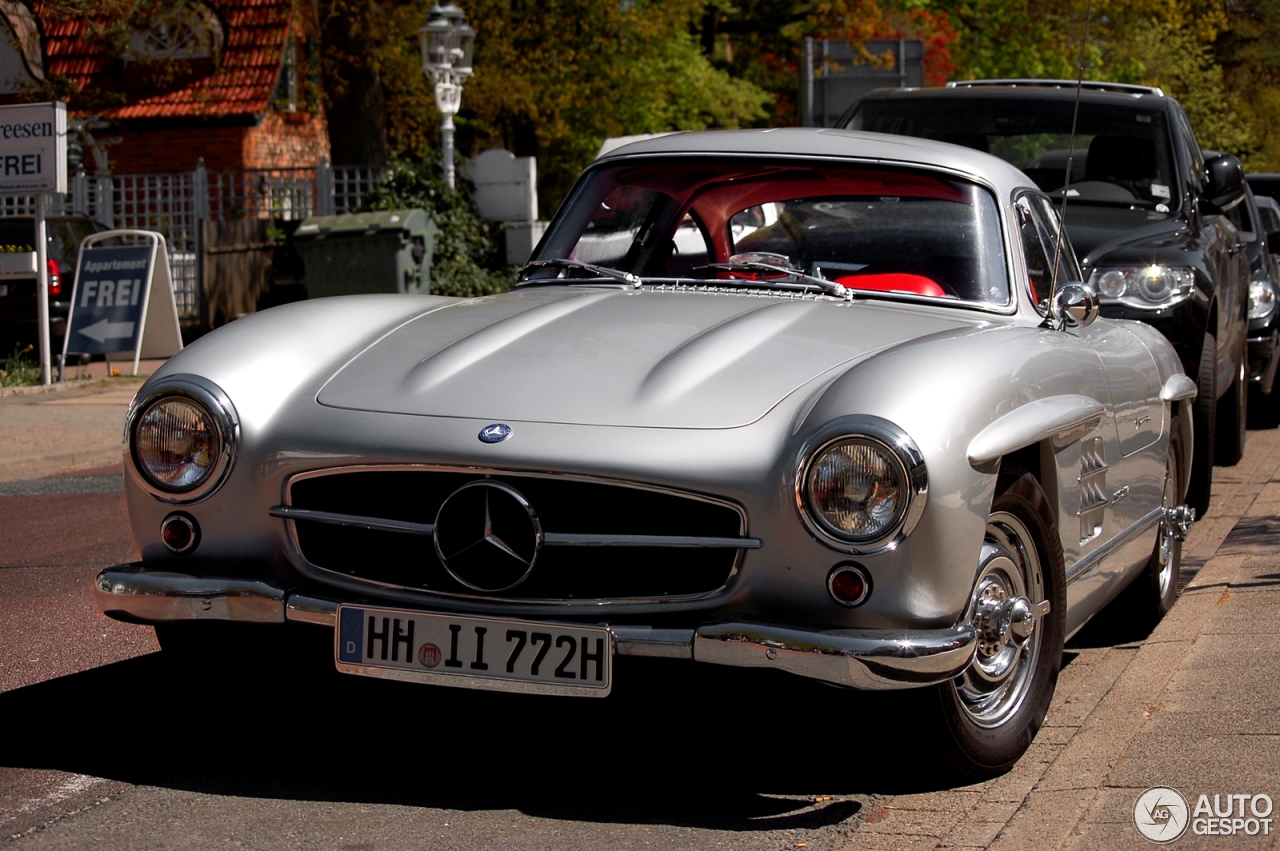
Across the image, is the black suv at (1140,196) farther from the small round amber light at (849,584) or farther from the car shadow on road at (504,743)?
the small round amber light at (849,584)

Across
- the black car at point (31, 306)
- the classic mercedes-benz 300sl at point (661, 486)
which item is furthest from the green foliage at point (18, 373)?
the classic mercedes-benz 300sl at point (661, 486)

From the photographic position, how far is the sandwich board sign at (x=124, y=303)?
575 inches

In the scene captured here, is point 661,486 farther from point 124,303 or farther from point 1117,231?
point 124,303

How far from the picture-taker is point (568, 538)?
141 inches

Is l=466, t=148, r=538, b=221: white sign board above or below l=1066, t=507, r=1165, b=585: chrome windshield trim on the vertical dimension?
above

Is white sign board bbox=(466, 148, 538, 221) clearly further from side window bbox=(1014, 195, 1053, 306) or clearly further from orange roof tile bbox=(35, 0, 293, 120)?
side window bbox=(1014, 195, 1053, 306)

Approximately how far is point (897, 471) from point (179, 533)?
170 cm

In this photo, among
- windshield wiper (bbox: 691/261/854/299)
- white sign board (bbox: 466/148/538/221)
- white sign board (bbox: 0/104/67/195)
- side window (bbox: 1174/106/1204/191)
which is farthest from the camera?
white sign board (bbox: 466/148/538/221)

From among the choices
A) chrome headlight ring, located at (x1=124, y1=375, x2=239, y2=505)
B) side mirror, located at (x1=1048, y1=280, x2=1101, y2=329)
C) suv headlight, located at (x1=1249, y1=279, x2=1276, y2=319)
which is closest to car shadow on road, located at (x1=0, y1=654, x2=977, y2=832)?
chrome headlight ring, located at (x1=124, y1=375, x2=239, y2=505)

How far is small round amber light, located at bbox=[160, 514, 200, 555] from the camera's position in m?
3.91

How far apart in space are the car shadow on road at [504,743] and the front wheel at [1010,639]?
15 centimetres

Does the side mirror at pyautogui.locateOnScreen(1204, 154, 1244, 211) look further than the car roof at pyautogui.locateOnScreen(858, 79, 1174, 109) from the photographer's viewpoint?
No

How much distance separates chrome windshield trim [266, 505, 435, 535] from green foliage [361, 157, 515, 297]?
1592 centimetres

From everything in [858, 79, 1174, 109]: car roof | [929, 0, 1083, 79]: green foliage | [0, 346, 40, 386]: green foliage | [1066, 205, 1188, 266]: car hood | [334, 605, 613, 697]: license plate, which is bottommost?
[0, 346, 40, 386]: green foliage
